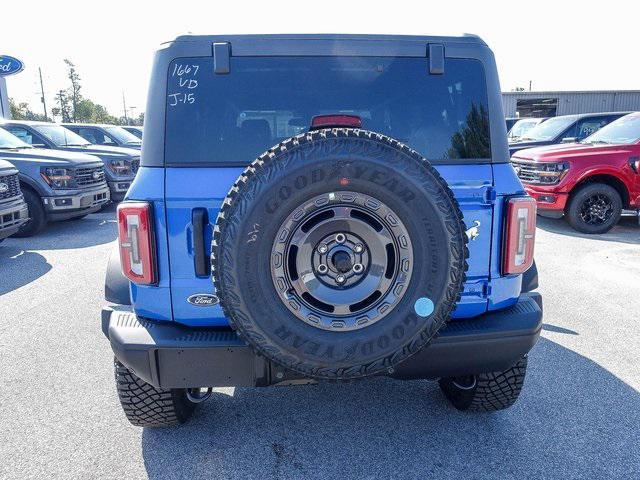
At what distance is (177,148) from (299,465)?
5.28 feet

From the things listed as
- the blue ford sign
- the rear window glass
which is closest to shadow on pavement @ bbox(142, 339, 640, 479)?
the rear window glass

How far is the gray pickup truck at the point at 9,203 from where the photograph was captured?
606cm

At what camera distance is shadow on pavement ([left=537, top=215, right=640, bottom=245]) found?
7.42 meters

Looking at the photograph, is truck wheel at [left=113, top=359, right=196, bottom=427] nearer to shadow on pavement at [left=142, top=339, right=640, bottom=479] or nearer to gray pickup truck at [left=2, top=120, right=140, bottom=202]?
shadow on pavement at [left=142, top=339, right=640, bottom=479]

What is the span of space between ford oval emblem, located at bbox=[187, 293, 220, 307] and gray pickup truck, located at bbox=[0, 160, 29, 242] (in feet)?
16.9

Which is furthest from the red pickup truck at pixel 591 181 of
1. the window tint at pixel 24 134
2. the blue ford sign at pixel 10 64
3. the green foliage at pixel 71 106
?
the green foliage at pixel 71 106

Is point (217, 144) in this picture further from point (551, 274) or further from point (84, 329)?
point (551, 274)

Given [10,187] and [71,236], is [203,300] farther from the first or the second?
[71,236]

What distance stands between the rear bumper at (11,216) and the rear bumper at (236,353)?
4892 millimetres

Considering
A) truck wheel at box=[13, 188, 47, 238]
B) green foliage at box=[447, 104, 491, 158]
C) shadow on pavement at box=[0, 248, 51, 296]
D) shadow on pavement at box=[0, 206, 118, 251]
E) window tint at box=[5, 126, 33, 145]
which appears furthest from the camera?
window tint at box=[5, 126, 33, 145]

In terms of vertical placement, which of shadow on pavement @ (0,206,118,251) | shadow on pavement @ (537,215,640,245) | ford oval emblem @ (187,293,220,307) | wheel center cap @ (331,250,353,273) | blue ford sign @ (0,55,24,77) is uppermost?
blue ford sign @ (0,55,24,77)

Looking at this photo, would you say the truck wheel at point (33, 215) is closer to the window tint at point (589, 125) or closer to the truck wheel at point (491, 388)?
the truck wheel at point (491, 388)

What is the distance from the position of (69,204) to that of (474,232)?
24.0ft

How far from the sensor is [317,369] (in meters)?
1.87
